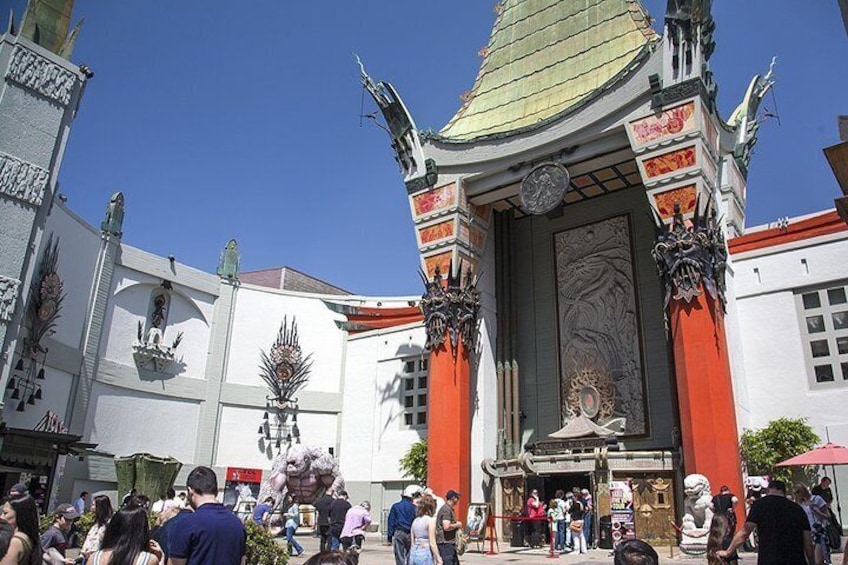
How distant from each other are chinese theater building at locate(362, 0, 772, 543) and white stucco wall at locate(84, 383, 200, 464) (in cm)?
1179

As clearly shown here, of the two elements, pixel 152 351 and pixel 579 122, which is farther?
pixel 152 351

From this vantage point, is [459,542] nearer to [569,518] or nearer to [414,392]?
[569,518]

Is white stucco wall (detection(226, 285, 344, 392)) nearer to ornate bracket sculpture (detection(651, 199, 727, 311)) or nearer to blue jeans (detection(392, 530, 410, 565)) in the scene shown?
ornate bracket sculpture (detection(651, 199, 727, 311))

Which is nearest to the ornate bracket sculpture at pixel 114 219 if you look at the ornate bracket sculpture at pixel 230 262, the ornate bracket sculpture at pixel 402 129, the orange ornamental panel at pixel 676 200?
the ornate bracket sculpture at pixel 230 262

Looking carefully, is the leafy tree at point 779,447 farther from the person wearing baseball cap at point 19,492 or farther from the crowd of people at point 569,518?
the person wearing baseball cap at point 19,492

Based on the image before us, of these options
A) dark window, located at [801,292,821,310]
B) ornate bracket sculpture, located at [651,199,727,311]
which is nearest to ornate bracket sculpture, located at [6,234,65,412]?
ornate bracket sculpture, located at [651,199,727,311]

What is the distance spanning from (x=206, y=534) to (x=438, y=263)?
2052 cm

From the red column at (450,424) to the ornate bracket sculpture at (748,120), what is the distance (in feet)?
39.5

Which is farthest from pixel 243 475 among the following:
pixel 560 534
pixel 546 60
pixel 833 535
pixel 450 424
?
pixel 833 535

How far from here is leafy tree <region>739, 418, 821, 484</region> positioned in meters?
18.1

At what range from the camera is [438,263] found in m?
24.4

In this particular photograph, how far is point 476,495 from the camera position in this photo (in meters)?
22.4

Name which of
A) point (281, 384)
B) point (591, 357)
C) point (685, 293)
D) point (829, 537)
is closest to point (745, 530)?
point (829, 537)

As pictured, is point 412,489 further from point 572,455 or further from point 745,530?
point 572,455
